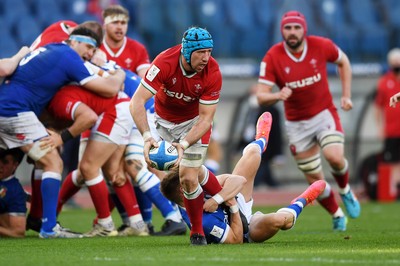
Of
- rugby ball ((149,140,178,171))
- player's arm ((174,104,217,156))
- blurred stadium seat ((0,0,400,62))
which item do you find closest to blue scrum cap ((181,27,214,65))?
player's arm ((174,104,217,156))

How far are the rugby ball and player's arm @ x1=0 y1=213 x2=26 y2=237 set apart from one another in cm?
259

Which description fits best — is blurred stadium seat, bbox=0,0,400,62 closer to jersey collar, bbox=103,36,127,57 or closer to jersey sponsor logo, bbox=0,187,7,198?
jersey collar, bbox=103,36,127,57

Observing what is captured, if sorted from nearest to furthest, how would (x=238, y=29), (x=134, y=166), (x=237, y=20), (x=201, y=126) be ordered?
(x=201, y=126)
(x=134, y=166)
(x=238, y=29)
(x=237, y=20)

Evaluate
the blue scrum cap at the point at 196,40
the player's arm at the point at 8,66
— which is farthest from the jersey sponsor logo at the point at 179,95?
the player's arm at the point at 8,66

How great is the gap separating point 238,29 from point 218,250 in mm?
14097

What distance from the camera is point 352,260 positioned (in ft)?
23.2

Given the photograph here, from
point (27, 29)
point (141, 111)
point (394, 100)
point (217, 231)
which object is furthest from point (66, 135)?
point (27, 29)

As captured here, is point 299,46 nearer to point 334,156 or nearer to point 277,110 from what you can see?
point 334,156

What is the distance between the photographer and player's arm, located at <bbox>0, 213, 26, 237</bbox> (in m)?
10.1

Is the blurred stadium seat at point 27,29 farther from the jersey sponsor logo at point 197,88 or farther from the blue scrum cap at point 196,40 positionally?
the blue scrum cap at point 196,40

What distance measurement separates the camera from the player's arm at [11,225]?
10.1 m

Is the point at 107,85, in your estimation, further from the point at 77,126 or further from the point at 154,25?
the point at 154,25

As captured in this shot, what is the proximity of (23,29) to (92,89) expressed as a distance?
10.9m

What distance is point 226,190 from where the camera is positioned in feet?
28.3
